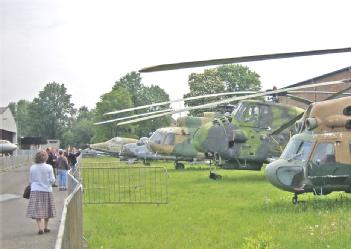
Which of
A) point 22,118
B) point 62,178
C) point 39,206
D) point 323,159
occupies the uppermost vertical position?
point 22,118

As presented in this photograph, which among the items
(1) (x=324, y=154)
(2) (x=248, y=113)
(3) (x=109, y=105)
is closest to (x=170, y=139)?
(2) (x=248, y=113)

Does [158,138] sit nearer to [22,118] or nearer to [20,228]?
[20,228]

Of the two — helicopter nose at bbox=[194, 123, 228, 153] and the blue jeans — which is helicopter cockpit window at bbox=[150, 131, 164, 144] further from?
the blue jeans

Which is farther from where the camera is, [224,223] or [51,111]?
[51,111]

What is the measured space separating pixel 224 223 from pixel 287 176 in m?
2.90

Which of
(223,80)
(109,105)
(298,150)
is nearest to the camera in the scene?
(298,150)

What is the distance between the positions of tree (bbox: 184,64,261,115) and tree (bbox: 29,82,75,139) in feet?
209

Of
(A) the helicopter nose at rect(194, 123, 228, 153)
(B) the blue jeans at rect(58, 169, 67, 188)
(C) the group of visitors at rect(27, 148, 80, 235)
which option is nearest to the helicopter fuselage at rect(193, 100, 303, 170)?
(A) the helicopter nose at rect(194, 123, 228, 153)

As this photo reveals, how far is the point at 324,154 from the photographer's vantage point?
13586 mm

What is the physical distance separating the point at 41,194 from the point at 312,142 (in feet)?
21.0

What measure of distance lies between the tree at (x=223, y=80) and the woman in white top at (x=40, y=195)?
7034 centimetres

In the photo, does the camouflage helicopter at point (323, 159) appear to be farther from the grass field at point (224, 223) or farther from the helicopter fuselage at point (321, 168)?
the grass field at point (224, 223)

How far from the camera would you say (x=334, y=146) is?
44.6ft

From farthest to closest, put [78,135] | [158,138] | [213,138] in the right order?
1. [78,135]
2. [158,138]
3. [213,138]
